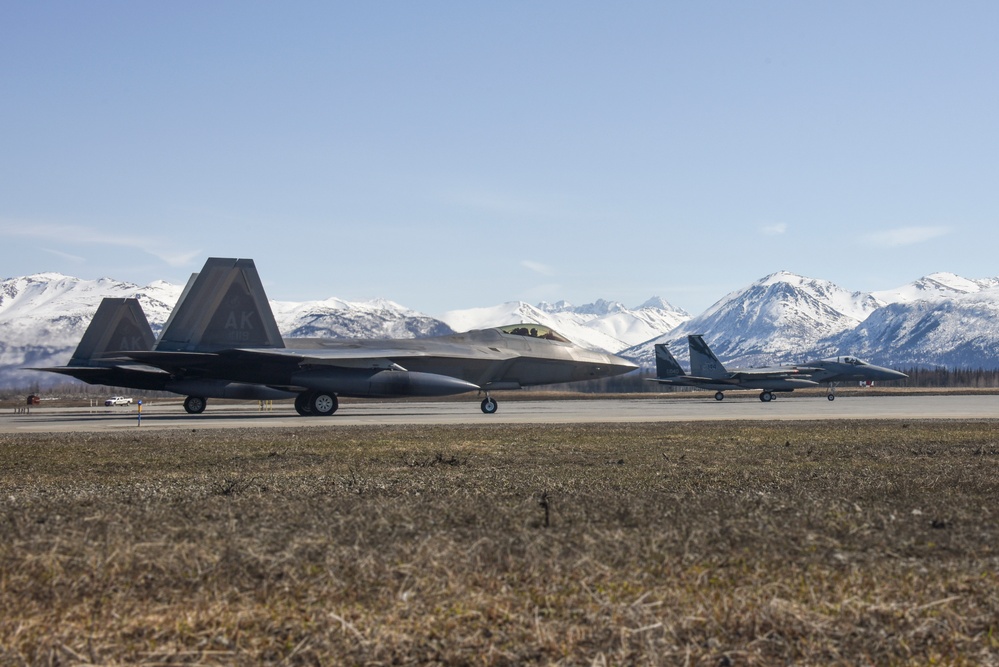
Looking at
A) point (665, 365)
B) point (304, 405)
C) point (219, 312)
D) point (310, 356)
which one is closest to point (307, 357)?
point (310, 356)

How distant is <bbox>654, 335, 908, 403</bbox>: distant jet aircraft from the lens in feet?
217

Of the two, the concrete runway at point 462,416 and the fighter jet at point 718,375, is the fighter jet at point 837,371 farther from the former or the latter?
the concrete runway at point 462,416

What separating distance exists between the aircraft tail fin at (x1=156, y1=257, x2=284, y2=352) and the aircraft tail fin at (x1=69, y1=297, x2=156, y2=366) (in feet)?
32.9

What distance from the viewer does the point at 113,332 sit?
41.7 metres

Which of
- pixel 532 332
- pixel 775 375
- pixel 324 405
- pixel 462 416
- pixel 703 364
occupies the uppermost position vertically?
pixel 532 332

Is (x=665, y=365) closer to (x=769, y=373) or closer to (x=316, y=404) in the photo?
(x=769, y=373)

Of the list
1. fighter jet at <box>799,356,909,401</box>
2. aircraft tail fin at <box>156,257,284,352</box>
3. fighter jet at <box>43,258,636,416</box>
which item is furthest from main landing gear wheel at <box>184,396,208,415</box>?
Result: fighter jet at <box>799,356,909,401</box>

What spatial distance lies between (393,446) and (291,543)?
416 inches

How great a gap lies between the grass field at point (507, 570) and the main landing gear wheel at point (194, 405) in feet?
104

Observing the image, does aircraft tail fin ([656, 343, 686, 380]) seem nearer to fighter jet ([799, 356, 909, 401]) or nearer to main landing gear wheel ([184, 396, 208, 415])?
fighter jet ([799, 356, 909, 401])

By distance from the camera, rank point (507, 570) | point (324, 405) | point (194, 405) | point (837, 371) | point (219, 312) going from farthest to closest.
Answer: point (837, 371)
point (194, 405)
point (324, 405)
point (219, 312)
point (507, 570)

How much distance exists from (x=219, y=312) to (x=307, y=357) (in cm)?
371

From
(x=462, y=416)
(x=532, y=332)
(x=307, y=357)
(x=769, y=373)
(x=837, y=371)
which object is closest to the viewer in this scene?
(x=307, y=357)

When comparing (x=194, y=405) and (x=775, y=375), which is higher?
(x=775, y=375)
